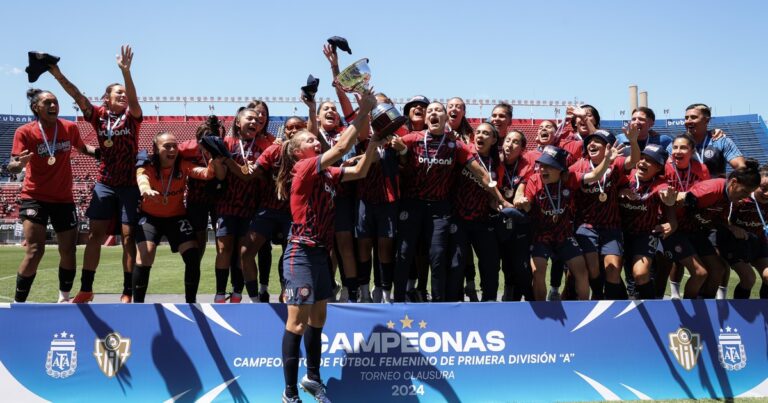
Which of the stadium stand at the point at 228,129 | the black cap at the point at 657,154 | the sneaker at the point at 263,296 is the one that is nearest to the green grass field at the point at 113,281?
the sneaker at the point at 263,296

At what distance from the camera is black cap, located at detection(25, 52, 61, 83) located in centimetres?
562

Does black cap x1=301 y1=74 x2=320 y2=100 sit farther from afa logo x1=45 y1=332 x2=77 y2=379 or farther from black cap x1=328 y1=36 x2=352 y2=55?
afa logo x1=45 y1=332 x2=77 y2=379

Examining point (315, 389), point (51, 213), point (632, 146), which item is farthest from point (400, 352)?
point (51, 213)

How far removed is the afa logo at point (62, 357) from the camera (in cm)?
460

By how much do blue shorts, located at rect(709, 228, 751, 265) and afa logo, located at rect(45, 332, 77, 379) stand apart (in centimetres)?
682

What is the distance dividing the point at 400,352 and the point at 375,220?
1.62 m

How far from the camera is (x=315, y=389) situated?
14.7 feet

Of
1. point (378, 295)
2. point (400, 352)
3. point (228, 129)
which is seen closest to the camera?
point (400, 352)

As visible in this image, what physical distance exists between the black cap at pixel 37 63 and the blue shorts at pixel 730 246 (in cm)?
754

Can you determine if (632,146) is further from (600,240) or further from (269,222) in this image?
(269,222)

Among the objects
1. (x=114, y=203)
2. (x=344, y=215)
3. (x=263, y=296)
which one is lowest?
(x=263, y=296)

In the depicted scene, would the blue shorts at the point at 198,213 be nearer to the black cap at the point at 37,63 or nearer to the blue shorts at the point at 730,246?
the black cap at the point at 37,63

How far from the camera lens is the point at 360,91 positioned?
4.48m

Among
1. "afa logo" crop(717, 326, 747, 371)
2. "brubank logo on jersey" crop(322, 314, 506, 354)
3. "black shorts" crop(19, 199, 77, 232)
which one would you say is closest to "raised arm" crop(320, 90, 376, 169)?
"brubank logo on jersey" crop(322, 314, 506, 354)
